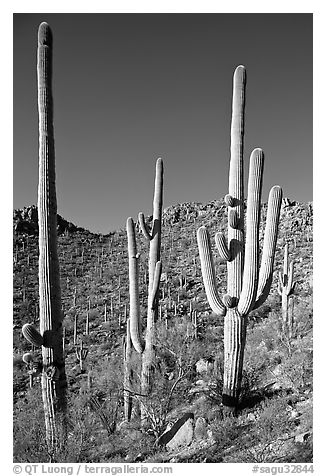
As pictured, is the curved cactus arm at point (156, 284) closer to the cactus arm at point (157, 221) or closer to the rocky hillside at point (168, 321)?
the cactus arm at point (157, 221)

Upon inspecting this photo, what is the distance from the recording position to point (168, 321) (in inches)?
693

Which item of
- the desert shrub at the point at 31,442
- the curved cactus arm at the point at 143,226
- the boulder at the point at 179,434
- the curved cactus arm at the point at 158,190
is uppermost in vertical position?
the curved cactus arm at the point at 158,190

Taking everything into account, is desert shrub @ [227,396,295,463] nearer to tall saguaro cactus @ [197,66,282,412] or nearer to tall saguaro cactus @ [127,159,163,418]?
tall saguaro cactus @ [197,66,282,412]

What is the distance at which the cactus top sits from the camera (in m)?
6.38

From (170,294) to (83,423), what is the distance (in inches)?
614

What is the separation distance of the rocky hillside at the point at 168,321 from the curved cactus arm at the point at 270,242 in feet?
7.52

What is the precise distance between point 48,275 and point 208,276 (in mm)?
3379

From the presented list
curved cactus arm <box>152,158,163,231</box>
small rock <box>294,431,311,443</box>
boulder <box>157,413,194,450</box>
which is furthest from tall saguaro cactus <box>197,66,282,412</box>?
curved cactus arm <box>152,158,163,231</box>

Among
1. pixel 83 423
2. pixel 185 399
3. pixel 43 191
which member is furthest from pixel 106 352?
pixel 43 191

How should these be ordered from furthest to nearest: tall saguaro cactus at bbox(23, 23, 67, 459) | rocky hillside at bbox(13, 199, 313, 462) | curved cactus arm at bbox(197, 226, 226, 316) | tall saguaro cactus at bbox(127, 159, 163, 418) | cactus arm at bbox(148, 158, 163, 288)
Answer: cactus arm at bbox(148, 158, 163, 288) < tall saguaro cactus at bbox(127, 159, 163, 418) < rocky hillside at bbox(13, 199, 313, 462) < curved cactus arm at bbox(197, 226, 226, 316) < tall saguaro cactus at bbox(23, 23, 67, 459)

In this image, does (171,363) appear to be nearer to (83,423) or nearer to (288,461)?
(83,423)

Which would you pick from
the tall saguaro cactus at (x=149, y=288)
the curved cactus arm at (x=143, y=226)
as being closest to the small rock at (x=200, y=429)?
the tall saguaro cactus at (x=149, y=288)

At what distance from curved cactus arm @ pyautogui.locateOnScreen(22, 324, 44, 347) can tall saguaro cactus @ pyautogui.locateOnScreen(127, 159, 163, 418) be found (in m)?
3.94

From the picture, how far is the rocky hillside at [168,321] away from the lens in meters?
8.38
